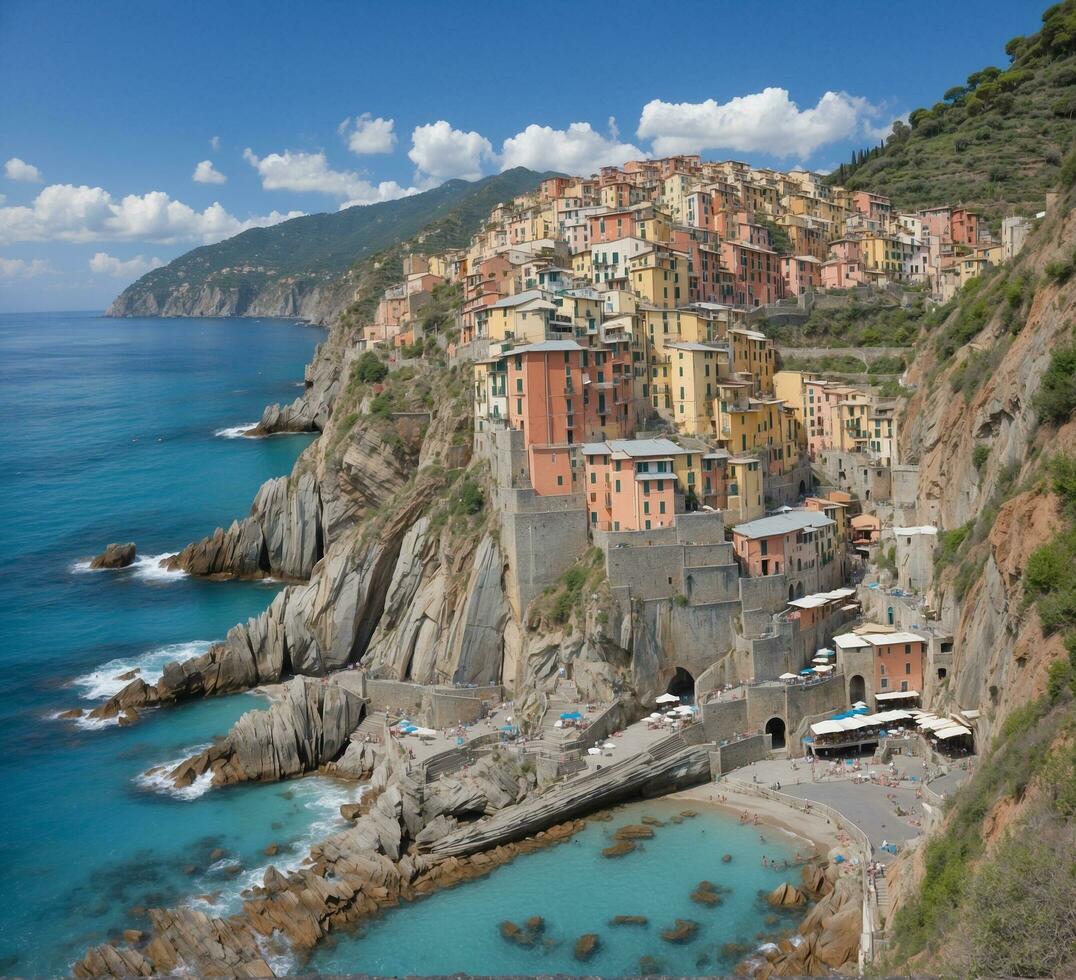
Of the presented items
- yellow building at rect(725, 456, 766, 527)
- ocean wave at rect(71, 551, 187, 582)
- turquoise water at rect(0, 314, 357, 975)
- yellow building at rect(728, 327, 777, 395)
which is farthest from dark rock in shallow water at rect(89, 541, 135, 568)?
yellow building at rect(725, 456, 766, 527)

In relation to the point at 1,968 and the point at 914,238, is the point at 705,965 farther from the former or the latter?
the point at 914,238

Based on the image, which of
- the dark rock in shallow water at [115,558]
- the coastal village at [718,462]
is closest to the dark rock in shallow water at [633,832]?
the coastal village at [718,462]

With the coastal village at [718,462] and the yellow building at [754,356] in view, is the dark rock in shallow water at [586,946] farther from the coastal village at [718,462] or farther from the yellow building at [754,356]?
the yellow building at [754,356]

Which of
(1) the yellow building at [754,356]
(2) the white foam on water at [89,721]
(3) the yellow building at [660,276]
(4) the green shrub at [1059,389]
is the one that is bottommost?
(2) the white foam on water at [89,721]

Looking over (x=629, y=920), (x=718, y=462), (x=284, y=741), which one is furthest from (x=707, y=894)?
(x=718, y=462)

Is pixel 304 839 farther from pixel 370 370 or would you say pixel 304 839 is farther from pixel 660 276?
pixel 370 370

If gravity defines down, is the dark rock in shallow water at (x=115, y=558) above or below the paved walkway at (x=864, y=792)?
above
